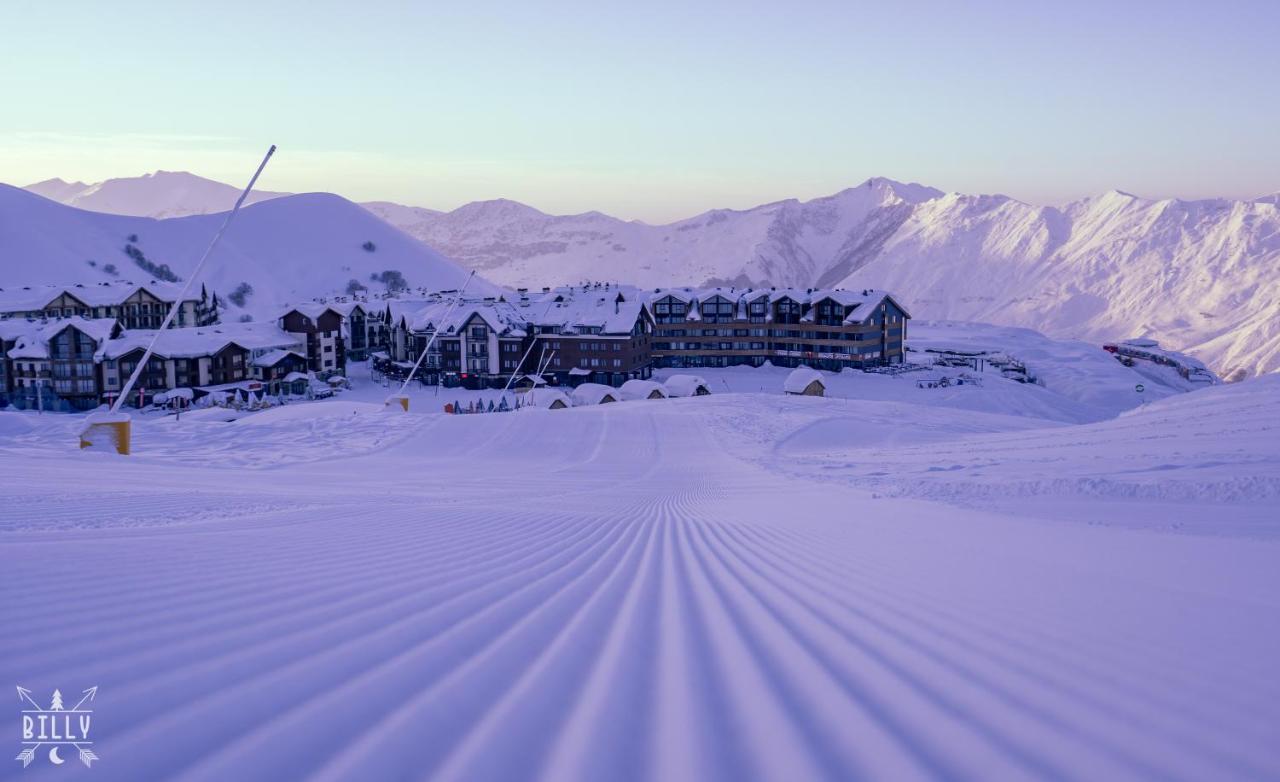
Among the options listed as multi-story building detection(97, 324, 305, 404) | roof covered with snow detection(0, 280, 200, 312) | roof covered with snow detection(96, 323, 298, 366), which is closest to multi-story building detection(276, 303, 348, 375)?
roof covered with snow detection(96, 323, 298, 366)

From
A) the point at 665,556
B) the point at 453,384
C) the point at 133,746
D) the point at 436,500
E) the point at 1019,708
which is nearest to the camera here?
the point at 133,746

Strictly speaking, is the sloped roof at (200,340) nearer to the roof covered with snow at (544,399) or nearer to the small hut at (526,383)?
the small hut at (526,383)

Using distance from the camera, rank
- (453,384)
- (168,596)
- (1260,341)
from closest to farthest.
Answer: (168,596), (453,384), (1260,341)

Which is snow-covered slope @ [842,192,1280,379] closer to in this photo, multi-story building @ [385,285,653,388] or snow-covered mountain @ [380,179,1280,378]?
snow-covered mountain @ [380,179,1280,378]

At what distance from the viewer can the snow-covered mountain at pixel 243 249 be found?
106 meters

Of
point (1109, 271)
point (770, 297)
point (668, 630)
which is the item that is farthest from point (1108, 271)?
point (668, 630)

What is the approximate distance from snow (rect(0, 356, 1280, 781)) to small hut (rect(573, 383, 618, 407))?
35.7 meters

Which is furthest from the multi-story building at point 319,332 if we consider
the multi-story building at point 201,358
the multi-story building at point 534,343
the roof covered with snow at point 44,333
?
the roof covered with snow at point 44,333

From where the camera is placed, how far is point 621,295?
6694 cm

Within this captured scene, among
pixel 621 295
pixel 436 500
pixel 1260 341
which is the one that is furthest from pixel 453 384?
pixel 1260 341

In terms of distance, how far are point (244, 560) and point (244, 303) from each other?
395 feet

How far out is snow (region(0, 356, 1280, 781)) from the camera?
3158 mm

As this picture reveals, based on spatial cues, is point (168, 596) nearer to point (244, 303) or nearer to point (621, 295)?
point (621, 295)

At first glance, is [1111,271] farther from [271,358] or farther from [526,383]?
[271,358]
